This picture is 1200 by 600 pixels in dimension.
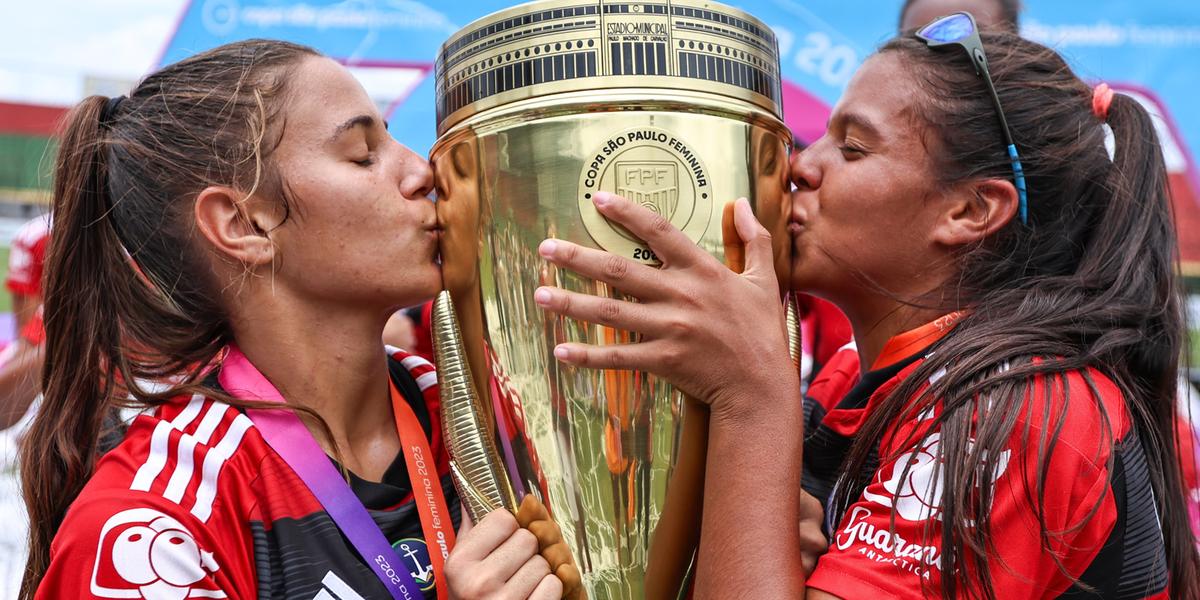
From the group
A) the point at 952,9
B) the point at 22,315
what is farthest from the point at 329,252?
the point at 952,9

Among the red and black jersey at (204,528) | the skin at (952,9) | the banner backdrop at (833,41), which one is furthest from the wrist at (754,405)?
the banner backdrop at (833,41)

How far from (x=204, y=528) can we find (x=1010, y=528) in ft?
3.03

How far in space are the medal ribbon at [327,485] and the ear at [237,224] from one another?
0.17m

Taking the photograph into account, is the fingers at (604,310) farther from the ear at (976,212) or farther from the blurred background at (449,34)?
the blurred background at (449,34)

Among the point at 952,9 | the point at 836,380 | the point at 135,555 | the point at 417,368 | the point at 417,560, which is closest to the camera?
the point at 135,555

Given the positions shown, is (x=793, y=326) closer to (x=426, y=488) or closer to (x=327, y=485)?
(x=426, y=488)

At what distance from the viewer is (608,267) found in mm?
1296

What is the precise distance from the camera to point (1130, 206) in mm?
1586

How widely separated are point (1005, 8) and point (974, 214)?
5.12 feet

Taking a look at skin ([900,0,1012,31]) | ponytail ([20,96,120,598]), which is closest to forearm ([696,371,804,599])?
ponytail ([20,96,120,598])

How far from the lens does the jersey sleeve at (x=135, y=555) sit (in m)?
1.23

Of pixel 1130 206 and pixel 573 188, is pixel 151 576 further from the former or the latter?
pixel 1130 206

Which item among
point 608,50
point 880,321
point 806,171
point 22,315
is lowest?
point 880,321

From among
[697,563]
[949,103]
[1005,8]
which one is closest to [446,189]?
[697,563]
